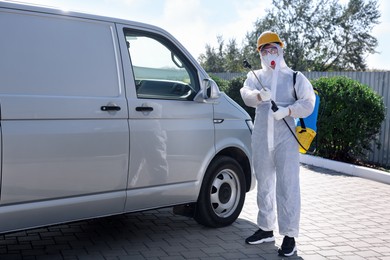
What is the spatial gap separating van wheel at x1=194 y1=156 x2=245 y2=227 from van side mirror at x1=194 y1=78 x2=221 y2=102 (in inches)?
28.5

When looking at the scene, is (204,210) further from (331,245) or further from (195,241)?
(331,245)

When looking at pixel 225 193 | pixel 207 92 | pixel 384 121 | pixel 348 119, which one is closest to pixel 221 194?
pixel 225 193

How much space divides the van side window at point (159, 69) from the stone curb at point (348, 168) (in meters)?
5.11

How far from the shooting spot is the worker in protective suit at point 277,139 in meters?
5.11

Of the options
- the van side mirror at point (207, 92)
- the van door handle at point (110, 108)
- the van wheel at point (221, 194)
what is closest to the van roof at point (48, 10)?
the van door handle at point (110, 108)

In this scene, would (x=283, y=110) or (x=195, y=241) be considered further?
(x=195, y=241)

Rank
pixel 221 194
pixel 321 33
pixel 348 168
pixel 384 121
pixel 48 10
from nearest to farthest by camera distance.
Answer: pixel 48 10
pixel 221 194
pixel 348 168
pixel 384 121
pixel 321 33

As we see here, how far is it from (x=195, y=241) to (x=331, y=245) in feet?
4.74

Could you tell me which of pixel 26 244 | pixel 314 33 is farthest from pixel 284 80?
pixel 314 33

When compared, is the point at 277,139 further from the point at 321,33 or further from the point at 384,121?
the point at 321,33

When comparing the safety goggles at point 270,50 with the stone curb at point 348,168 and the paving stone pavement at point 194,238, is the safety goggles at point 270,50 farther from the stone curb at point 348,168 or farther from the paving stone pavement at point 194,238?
the stone curb at point 348,168

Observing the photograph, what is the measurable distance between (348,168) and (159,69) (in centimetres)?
602

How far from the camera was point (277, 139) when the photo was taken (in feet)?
17.0

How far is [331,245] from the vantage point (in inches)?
216
